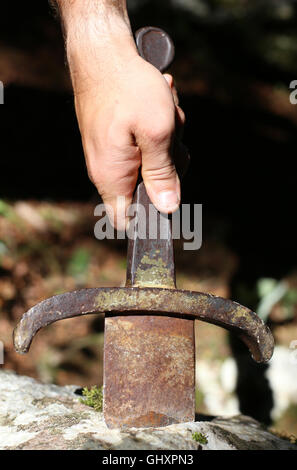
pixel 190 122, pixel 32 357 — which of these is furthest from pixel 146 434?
pixel 190 122

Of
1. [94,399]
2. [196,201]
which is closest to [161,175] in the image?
[94,399]

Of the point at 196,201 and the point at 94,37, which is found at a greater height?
the point at 196,201

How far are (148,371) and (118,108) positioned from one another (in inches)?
30.1

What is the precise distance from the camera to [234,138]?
4277mm

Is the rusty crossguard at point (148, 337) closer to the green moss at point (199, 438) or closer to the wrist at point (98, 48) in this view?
the green moss at point (199, 438)

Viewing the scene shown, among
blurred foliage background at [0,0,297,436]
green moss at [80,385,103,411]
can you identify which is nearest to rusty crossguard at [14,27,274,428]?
green moss at [80,385,103,411]

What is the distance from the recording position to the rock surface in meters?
1.26

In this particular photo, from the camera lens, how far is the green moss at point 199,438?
132 centimetres

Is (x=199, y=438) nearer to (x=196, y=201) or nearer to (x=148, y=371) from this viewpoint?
(x=148, y=371)

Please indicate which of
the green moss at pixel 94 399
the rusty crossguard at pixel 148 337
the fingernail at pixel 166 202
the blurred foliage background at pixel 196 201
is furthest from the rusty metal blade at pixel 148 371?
the blurred foliage background at pixel 196 201

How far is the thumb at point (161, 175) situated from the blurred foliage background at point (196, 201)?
0.95m

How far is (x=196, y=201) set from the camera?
3.62 metres

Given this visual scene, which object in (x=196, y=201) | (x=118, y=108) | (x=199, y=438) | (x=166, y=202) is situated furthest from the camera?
(x=196, y=201)

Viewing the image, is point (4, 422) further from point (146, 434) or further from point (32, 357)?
point (32, 357)
